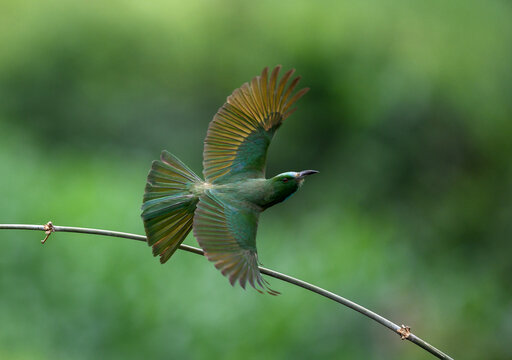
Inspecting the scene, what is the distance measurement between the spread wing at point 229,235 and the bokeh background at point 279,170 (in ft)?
7.96

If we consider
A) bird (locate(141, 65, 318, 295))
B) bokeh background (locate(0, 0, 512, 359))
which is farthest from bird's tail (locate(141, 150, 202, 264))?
bokeh background (locate(0, 0, 512, 359))

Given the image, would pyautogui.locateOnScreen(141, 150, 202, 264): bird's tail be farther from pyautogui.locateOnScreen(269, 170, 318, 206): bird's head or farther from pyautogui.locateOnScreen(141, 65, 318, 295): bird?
pyautogui.locateOnScreen(269, 170, 318, 206): bird's head

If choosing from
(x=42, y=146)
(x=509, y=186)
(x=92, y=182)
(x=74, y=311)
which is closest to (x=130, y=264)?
(x=74, y=311)

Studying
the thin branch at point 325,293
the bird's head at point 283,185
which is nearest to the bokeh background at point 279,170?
the bird's head at point 283,185

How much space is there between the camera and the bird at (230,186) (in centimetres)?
182

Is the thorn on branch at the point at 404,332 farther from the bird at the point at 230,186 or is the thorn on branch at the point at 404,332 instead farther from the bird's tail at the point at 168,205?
the bird's tail at the point at 168,205

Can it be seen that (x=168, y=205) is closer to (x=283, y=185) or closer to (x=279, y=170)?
(x=283, y=185)

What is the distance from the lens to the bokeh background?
14.5ft

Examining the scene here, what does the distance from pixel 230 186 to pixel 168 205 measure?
17cm

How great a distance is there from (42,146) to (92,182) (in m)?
1.13

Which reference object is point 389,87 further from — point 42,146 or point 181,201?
point 181,201

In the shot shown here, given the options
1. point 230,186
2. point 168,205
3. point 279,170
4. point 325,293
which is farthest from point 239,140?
point 279,170

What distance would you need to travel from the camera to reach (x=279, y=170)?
6.40 meters

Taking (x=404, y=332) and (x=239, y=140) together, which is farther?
(x=239, y=140)
